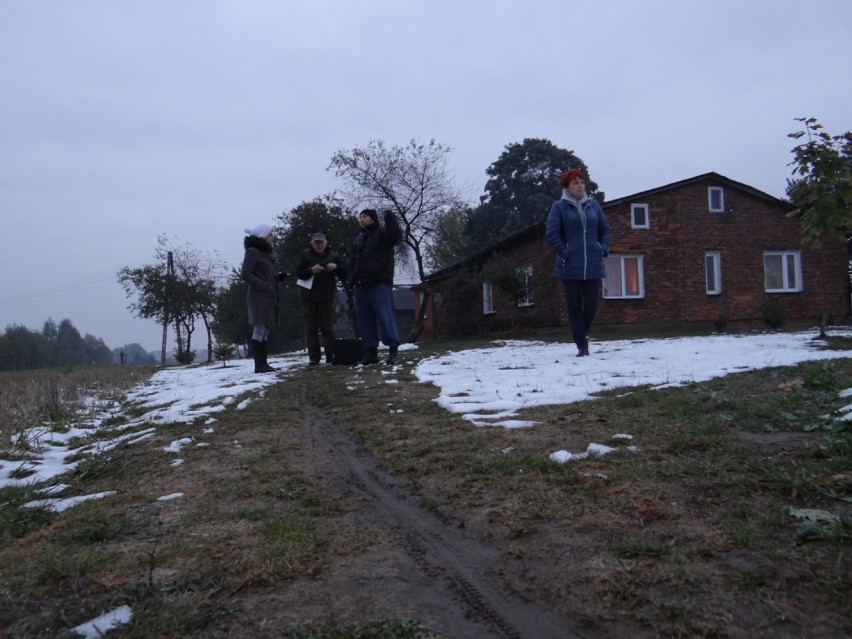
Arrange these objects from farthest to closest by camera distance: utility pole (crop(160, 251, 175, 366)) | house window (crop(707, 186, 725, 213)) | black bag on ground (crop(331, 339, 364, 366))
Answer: utility pole (crop(160, 251, 175, 366)) < house window (crop(707, 186, 725, 213)) < black bag on ground (crop(331, 339, 364, 366))

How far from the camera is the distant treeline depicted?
38250mm

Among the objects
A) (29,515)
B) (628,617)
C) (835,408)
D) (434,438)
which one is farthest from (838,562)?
(29,515)

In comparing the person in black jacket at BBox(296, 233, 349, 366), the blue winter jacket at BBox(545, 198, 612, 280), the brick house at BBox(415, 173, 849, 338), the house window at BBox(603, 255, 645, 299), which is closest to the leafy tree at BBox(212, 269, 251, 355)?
the brick house at BBox(415, 173, 849, 338)

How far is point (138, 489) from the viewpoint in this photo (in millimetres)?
3062

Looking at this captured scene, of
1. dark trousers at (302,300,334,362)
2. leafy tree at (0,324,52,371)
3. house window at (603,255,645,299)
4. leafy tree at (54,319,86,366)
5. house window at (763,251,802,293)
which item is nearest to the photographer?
dark trousers at (302,300,334,362)

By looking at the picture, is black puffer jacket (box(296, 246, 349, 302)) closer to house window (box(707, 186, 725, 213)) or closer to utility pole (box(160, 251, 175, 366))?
house window (box(707, 186, 725, 213))

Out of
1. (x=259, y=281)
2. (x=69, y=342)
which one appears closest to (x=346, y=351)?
(x=259, y=281)

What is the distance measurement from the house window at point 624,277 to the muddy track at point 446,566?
→ 1782 cm

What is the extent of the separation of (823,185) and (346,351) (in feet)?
20.9

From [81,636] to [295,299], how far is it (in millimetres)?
34776

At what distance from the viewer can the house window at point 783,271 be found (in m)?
21.6

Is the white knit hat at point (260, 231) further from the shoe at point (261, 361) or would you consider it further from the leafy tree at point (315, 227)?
the leafy tree at point (315, 227)

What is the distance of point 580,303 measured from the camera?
7461 millimetres

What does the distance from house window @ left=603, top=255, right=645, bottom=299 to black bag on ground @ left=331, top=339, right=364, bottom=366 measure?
12.2 m
